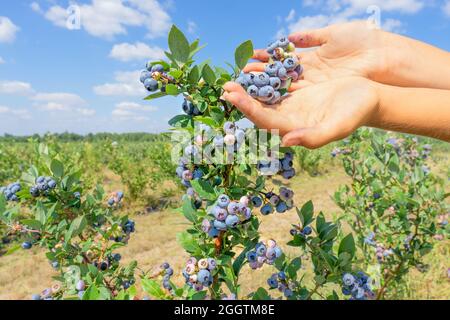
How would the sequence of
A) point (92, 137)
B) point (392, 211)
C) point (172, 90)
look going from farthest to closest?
point (92, 137) → point (392, 211) → point (172, 90)

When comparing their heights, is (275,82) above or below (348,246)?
above

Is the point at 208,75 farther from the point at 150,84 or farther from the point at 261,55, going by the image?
the point at 261,55

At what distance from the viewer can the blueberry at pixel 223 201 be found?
43.9 inches

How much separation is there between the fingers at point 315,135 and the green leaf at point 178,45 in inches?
18.4

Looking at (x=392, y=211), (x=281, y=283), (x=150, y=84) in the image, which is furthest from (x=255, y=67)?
(x=392, y=211)

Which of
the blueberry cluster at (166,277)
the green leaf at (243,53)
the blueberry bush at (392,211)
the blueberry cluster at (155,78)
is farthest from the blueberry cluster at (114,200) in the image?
the blueberry bush at (392,211)

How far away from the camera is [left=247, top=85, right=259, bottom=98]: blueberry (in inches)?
46.6

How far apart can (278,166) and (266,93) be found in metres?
0.26

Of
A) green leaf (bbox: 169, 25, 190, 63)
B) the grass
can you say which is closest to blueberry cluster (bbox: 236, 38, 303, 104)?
green leaf (bbox: 169, 25, 190, 63)

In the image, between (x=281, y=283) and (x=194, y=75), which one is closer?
(x=194, y=75)

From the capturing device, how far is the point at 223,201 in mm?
1117

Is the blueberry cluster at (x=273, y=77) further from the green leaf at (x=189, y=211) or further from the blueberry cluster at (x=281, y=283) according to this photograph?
the blueberry cluster at (x=281, y=283)
